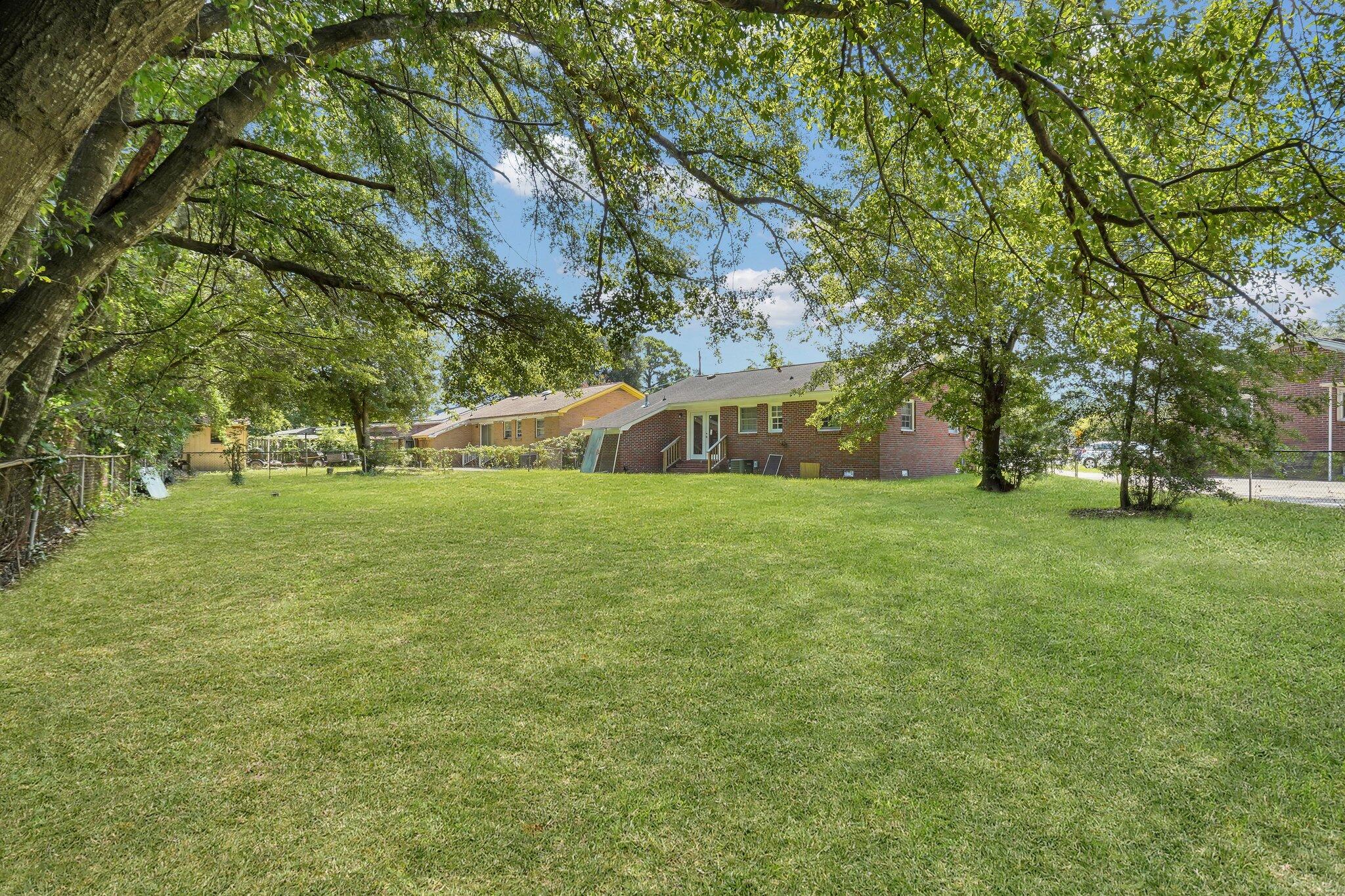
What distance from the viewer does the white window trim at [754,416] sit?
22875mm

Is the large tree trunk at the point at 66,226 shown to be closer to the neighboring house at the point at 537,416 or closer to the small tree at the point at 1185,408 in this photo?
the small tree at the point at 1185,408

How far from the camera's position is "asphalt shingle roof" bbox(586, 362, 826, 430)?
22438mm

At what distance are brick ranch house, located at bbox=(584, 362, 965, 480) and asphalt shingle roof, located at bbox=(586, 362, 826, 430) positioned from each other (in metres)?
0.07

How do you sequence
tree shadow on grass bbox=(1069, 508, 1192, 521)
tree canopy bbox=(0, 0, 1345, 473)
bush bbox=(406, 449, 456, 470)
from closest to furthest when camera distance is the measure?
tree canopy bbox=(0, 0, 1345, 473) < tree shadow on grass bbox=(1069, 508, 1192, 521) < bush bbox=(406, 449, 456, 470)

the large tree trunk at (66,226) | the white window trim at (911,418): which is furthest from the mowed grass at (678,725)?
the white window trim at (911,418)

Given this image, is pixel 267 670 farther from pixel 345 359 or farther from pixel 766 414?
pixel 766 414

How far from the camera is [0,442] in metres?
4.90

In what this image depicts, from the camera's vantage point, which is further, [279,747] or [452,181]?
[452,181]

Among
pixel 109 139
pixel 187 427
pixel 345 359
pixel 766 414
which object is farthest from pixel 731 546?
pixel 766 414

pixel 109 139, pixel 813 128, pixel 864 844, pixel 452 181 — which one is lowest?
pixel 864 844

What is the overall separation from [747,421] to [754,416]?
41 cm

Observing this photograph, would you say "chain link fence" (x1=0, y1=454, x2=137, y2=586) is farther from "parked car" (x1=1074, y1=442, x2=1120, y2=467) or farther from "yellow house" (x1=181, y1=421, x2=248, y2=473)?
"yellow house" (x1=181, y1=421, x2=248, y2=473)

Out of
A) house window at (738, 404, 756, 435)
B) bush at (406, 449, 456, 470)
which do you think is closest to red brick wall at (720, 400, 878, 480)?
house window at (738, 404, 756, 435)

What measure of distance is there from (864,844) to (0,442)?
23.5 ft
